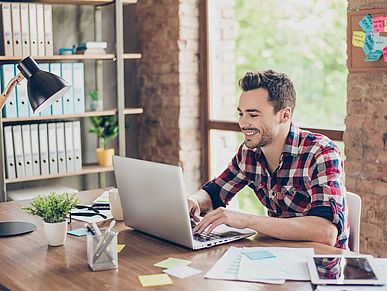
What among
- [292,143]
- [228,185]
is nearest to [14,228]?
[228,185]

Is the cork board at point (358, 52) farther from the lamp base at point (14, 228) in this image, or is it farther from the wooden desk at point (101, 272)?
the lamp base at point (14, 228)

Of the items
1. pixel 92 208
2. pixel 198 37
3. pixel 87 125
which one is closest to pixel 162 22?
pixel 198 37

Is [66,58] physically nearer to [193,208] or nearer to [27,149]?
[27,149]

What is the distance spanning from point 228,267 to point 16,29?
247 centimetres

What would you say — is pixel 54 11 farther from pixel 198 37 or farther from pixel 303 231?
pixel 303 231

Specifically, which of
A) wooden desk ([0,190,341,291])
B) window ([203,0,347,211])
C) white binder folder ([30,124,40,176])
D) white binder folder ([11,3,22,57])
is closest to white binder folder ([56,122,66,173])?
white binder folder ([30,124,40,176])

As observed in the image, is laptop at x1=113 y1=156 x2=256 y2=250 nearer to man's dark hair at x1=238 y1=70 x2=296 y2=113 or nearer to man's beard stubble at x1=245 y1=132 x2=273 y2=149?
man's beard stubble at x1=245 y1=132 x2=273 y2=149

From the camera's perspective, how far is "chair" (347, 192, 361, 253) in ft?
8.05

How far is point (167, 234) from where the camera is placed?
2252 millimetres

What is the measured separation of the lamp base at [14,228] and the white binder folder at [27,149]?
150 centimetres

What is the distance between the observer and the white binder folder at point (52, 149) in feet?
13.5

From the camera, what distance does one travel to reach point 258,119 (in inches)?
102

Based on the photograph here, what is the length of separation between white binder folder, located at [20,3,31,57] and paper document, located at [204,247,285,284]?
2.30 m

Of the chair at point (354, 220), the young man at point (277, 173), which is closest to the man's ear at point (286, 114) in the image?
the young man at point (277, 173)
